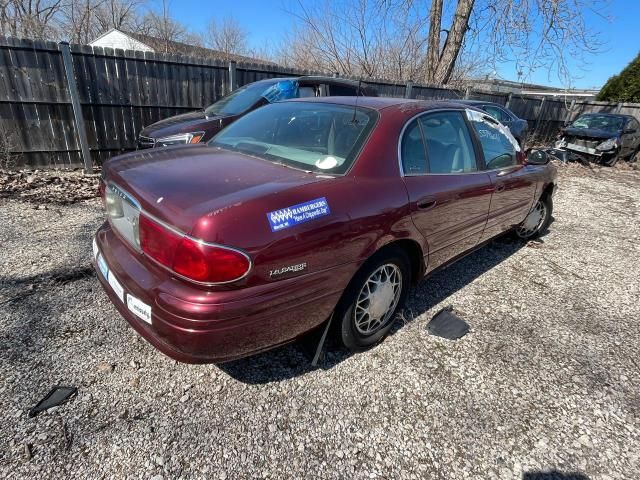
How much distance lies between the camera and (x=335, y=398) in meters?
2.09

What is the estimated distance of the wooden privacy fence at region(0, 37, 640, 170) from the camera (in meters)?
5.81

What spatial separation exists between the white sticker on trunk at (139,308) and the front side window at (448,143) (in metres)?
1.96

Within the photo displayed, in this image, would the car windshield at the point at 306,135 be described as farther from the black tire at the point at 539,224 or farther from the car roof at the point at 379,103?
the black tire at the point at 539,224

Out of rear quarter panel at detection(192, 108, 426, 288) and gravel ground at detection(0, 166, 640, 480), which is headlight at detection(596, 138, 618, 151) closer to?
gravel ground at detection(0, 166, 640, 480)

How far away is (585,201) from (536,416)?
20.7 ft

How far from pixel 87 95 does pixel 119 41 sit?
25247mm

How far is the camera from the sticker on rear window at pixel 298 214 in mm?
1647

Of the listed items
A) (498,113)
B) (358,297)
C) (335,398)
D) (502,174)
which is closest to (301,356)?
A: (335,398)

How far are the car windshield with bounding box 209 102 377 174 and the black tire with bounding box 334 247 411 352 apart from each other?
0.61 meters

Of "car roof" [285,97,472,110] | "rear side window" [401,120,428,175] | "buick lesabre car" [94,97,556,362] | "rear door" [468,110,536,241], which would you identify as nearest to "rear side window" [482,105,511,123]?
"rear door" [468,110,536,241]

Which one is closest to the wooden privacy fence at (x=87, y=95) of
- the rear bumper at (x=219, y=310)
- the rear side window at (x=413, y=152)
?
the rear bumper at (x=219, y=310)

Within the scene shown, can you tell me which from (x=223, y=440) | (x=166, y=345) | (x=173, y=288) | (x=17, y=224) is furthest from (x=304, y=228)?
(x=17, y=224)

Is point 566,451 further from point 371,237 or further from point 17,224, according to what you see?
point 17,224

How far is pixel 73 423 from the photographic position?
182cm
